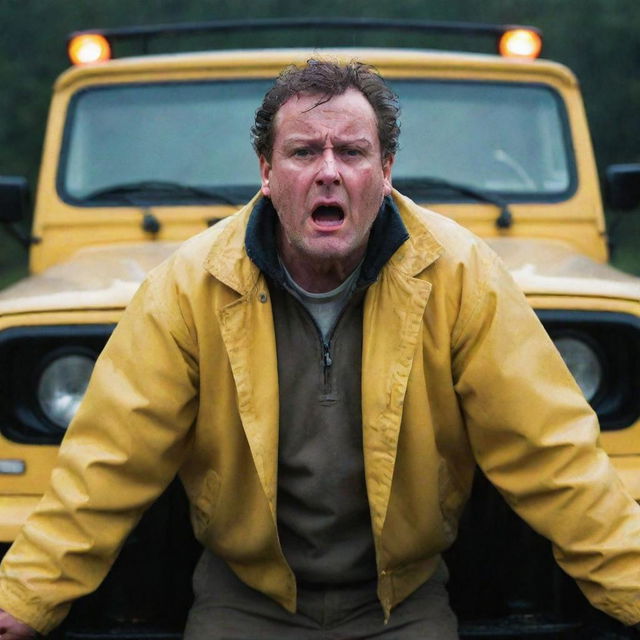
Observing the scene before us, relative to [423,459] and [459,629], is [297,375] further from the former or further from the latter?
[459,629]

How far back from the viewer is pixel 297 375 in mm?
2633

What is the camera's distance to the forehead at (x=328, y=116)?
254 centimetres

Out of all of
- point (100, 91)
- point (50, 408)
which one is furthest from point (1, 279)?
point (50, 408)

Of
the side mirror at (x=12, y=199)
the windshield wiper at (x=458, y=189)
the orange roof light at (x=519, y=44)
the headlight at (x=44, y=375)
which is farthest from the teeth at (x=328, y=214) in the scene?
the orange roof light at (x=519, y=44)

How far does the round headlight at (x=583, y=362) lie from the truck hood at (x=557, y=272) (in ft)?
0.40

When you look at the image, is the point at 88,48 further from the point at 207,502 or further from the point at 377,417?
the point at 377,417

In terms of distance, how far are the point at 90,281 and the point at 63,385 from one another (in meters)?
0.32

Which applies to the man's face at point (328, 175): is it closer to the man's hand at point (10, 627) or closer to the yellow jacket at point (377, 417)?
the yellow jacket at point (377, 417)

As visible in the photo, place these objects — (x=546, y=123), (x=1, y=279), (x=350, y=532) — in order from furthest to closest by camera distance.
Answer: (x=1, y=279), (x=546, y=123), (x=350, y=532)

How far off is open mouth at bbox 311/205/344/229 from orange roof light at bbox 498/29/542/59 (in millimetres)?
2181

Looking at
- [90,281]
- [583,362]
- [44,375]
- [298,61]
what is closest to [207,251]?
[44,375]

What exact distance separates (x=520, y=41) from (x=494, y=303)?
2241mm

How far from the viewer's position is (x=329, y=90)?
8.36 feet

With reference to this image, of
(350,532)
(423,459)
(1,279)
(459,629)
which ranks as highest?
(423,459)
